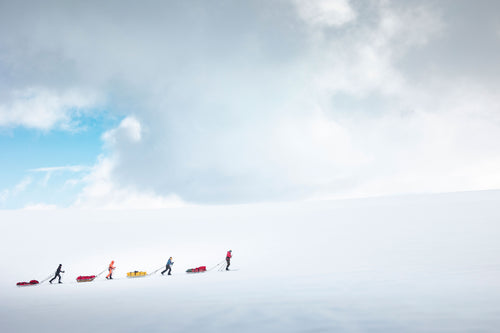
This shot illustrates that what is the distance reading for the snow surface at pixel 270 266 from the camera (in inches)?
253

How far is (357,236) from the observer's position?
72.6 feet

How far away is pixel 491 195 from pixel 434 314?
33.8 m

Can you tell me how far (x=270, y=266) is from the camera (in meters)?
16.8

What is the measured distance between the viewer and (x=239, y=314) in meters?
6.84

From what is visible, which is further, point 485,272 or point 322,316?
point 485,272

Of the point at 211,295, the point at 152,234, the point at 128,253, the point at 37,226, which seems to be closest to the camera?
the point at 211,295

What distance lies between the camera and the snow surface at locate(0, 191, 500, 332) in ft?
21.1

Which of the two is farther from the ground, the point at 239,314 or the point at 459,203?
the point at 459,203

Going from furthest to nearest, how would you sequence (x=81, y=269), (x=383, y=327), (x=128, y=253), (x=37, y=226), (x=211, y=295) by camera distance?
(x=37, y=226) < (x=128, y=253) < (x=81, y=269) < (x=211, y=295) < (x=383, y=327)

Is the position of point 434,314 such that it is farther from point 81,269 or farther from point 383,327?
point 81,269

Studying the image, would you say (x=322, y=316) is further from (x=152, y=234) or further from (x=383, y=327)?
(x=152, y=234)

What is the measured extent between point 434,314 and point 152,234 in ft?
83.3

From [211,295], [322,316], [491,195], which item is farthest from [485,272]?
[491,195]

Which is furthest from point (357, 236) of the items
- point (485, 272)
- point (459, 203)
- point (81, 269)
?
point (81, 269)
